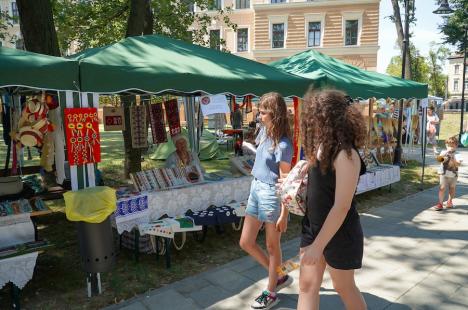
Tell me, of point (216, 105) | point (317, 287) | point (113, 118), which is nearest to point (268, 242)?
point (317, 287)

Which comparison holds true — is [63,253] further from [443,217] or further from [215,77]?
[443,217]

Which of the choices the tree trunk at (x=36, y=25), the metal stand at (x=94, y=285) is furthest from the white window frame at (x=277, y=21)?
the metal stand at (x=94, y=285)

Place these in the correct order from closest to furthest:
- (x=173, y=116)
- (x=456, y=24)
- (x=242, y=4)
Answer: (x=173, y=116) → (x=456, y=24) → (x=242, y=4)

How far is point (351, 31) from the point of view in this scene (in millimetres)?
28953

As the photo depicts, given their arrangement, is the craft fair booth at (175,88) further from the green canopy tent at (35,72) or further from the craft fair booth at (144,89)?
the green canopy tent at (35,72)

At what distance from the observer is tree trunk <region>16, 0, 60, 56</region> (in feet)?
22.1

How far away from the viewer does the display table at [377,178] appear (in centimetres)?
716

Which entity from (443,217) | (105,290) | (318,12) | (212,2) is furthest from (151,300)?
(318,12)

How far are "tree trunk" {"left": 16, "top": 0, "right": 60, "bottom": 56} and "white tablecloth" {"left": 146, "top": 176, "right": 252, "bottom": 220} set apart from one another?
157 inches

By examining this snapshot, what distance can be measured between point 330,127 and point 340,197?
393 mm

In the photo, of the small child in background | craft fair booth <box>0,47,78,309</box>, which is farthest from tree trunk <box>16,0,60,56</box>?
the small child in background

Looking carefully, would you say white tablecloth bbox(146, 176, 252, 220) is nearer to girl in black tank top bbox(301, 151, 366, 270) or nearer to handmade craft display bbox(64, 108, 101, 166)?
handmade craft display bbox(64, 108, 101, 166)

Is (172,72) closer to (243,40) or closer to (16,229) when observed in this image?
(16,229)

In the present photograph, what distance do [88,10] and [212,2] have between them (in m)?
4.84
